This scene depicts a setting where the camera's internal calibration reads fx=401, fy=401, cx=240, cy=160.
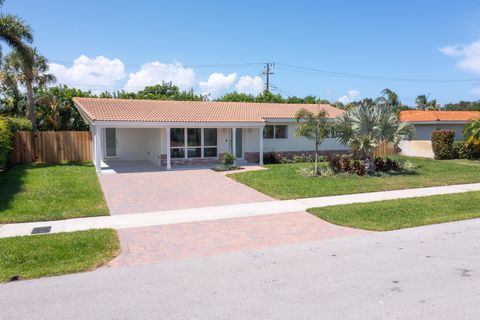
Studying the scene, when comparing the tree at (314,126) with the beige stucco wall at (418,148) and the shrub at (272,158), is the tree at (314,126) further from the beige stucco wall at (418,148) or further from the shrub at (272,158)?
A: the beige stucco wall at (418,148)

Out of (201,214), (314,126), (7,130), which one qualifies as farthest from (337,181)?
(7,130)

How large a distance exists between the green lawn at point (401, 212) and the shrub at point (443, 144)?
13276 mm

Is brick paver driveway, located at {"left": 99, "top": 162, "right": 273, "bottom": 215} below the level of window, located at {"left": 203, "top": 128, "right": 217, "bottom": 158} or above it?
below

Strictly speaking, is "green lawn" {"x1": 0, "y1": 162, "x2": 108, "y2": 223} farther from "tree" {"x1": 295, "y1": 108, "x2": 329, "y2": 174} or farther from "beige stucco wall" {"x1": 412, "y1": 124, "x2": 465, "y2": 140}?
"beige stucco wall" {"x1": 412, "y1": 124, "x2": 465, "y2": 140}

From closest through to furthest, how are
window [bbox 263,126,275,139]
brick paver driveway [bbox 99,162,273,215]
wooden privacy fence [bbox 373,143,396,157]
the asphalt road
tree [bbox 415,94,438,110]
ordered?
Result: the asphalt road, brick paver driveway [bbox 99,162,273,215], window [bbox 263,126,275,139], wooden privacy fence [bbox 373,143,396,157], tree [bbox 415,94,438,110]

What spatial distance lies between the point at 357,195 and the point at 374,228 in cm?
426

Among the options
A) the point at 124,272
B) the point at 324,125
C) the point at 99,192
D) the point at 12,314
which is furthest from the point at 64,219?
the point at 324,125

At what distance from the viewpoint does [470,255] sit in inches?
266

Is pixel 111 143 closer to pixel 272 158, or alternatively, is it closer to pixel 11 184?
pixel 272 158

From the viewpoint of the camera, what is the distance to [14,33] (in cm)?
1942

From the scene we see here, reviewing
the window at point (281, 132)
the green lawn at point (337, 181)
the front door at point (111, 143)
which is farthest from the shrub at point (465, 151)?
the front door at point (111, 143)

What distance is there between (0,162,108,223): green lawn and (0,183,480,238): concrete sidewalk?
1.92ft

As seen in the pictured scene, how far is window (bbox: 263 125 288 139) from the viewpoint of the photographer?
941 inches

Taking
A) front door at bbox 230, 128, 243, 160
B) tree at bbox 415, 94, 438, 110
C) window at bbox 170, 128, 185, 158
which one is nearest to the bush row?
window at bbox 170, 128, 185, 158
